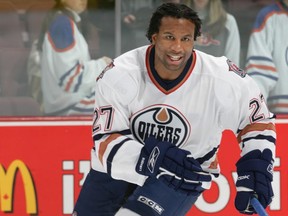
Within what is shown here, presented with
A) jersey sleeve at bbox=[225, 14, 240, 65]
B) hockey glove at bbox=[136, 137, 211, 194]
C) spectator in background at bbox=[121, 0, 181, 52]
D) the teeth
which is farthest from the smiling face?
jersey sleeve at bbox=[225, 14, 240, 65]

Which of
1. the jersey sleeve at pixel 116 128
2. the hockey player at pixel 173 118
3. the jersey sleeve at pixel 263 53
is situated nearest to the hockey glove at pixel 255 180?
the hockey player at pixel 173 118

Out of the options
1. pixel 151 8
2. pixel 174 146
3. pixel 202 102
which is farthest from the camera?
pixel 151 8

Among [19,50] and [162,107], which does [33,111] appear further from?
[162,107]

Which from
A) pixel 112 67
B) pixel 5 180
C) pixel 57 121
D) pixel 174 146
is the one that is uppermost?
pixel 112 67

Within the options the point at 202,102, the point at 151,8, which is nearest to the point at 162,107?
the point at 202,102

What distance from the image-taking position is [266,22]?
4664 millimetres

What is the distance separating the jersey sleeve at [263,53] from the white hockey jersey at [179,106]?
1384mm

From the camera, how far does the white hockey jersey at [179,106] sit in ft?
10.3

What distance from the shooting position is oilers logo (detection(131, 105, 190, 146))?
3213mm

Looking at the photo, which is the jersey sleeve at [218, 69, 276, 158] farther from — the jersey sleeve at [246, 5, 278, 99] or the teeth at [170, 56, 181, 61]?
the jersey sleeve at [246, 5, 278, 99]

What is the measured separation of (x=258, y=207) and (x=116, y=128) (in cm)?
53

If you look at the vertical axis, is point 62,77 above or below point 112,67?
below

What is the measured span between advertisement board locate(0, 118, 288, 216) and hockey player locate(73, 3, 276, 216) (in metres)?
1.21

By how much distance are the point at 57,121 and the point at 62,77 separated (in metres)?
0.21
